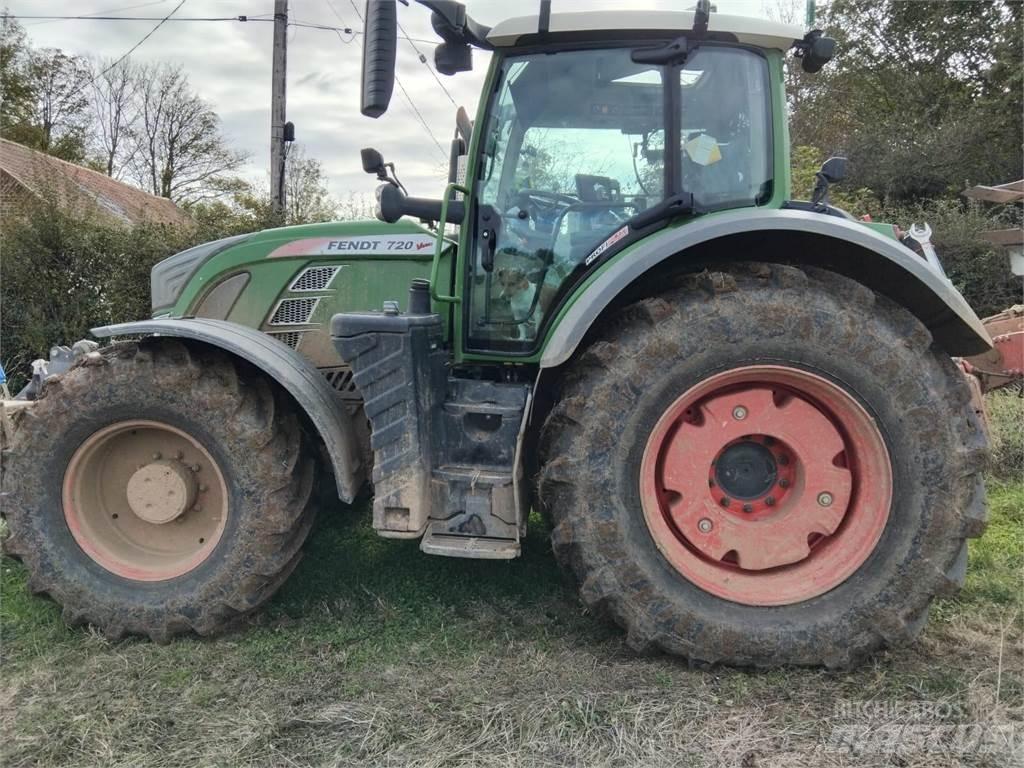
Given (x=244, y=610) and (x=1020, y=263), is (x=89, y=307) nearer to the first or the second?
(x=244, y=610)

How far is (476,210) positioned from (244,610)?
181 centimetres

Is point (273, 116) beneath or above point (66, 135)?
beneath

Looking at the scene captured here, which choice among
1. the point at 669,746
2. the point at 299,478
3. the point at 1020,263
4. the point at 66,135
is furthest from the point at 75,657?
the point at 66,135

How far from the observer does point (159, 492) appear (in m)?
2.94

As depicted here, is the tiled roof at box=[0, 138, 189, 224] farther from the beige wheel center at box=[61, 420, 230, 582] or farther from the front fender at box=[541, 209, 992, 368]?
the front fender at box=[541, 209, 992, 368]

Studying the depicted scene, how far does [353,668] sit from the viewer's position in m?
2.64

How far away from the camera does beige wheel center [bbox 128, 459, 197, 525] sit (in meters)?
2.94

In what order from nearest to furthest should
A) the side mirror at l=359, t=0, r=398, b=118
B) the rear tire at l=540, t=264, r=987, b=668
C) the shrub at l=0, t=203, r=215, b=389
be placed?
the side mirror at l=359, t=0, r=398, b=118, the rear tire at l=540, t=264, r=987, b=668, the shrub at l=0, t=203, r=215, b=389

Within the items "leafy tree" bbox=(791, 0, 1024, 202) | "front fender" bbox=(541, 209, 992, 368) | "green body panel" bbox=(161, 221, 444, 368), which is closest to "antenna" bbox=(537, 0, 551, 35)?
"front fender" bbox=(541, 209, 992, 368)

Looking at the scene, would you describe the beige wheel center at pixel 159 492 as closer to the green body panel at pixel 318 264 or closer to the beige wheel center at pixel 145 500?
the beige wheel center at pixel 145 500

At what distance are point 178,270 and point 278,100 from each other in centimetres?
865

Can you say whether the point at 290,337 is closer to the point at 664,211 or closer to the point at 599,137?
the point at 599,137

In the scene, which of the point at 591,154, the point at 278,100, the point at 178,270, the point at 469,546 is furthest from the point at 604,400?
the point at 278,100

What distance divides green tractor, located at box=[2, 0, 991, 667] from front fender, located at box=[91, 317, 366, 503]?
0.01 metres
